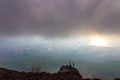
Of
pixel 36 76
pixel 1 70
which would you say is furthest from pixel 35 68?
pixel 36 76

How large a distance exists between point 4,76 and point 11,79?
10.7 feet

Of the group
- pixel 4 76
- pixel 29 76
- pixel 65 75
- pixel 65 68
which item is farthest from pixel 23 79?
pixel 65 68

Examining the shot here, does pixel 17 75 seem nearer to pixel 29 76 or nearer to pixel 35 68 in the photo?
pixel 29 76

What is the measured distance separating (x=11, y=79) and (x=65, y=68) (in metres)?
21.9

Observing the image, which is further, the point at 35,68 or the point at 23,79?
the point at 35,68

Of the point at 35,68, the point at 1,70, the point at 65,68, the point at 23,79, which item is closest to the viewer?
the point at 23,79

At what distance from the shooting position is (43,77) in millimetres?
47000

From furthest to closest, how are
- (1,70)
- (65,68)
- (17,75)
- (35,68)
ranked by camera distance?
(35,68) → (65,68) → (1,70) → (17,75)

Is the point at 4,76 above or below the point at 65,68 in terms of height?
below

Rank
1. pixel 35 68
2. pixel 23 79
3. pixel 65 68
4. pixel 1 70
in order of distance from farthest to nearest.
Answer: pixel 35 68, pixel 65 68, pixel 1 70, pixel 23 79

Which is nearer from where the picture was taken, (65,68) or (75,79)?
(75,79)

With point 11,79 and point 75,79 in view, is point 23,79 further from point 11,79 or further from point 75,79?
point 75,79

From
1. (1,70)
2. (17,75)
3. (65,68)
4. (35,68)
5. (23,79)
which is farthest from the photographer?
(35,68)

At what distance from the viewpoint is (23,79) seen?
44.8 meters
